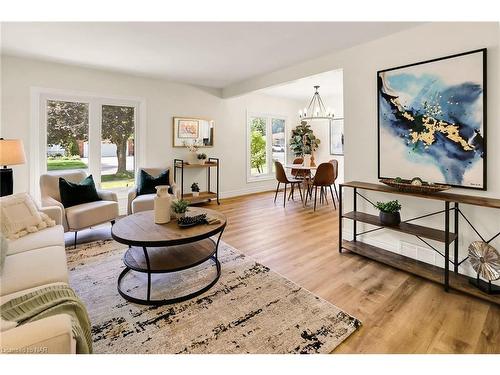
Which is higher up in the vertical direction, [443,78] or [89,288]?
[443,78]

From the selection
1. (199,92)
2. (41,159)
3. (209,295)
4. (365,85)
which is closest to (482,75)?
(365,85)

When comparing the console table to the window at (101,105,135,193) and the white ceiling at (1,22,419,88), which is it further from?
the window at (101,105,135,193)

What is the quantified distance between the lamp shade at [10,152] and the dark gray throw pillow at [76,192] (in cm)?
50

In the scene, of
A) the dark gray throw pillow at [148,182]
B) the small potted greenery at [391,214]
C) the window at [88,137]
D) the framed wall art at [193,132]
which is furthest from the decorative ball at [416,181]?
the window at [88,137]

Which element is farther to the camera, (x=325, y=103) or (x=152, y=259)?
(x=325, y=103)

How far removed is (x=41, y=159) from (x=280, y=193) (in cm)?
475

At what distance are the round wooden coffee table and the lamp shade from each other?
1654mm

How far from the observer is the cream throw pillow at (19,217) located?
88.8 inches

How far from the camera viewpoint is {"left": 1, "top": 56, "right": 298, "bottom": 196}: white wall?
3844 mm

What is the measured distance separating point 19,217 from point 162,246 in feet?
4.60

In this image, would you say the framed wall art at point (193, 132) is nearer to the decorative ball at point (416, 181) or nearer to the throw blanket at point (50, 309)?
the decorative ball at point (416, 181)

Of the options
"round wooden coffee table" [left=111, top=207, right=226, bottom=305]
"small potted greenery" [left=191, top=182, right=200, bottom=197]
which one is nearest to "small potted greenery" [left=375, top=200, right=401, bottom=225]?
"round wooden coffee table" [left=111, top=207, right=226, bottom=305]
